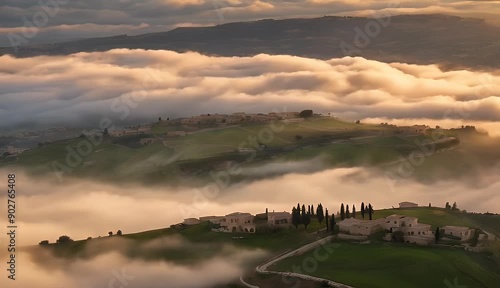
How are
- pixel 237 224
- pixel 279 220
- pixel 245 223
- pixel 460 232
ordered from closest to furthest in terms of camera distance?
pixel 460 232
pixel 279 220
pixel 245 223
pixel 237 224

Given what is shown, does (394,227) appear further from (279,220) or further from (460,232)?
(279,220)

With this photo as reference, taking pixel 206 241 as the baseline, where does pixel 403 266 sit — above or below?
below

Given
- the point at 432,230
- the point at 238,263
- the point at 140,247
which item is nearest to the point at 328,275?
the point at 238,263

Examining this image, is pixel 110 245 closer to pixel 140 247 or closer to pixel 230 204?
pixel 140 247

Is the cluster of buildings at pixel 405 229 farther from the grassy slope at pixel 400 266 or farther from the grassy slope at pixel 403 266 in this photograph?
the grassy slope at pixel 400 266

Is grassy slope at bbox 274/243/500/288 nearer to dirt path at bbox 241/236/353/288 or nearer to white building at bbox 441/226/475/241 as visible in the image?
dirt path at bbox 241/236/353/288

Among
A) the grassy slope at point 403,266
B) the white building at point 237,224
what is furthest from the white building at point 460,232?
the white building at point 237,224

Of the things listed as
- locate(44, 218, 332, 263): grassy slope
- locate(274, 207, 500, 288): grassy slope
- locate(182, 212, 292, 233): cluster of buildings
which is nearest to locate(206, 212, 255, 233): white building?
locate(182, 212, 292, 233): cluster of buildings

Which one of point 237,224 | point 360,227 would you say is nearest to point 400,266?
point 360,227

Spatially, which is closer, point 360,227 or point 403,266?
point 403,266
